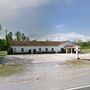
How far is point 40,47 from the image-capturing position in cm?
7250

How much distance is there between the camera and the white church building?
70000 mm

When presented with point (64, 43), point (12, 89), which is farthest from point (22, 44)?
point (12, 89)

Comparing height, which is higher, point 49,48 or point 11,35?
point 11,35

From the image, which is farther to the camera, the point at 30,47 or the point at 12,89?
the point at 30,47

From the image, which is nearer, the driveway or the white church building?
the driveway

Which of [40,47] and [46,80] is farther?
[40,47]

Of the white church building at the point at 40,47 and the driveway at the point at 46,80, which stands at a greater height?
the white church building at the point at 40,47

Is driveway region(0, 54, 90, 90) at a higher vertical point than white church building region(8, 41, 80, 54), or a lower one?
lower

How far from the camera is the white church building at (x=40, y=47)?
2756 inches

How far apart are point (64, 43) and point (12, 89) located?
6692 centimetres

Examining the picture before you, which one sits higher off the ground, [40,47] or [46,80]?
[40,47]

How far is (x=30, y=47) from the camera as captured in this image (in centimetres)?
7112

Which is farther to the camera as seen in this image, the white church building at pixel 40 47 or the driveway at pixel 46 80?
the white church building at pixel 40 47

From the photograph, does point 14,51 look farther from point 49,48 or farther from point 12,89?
point 12,89
